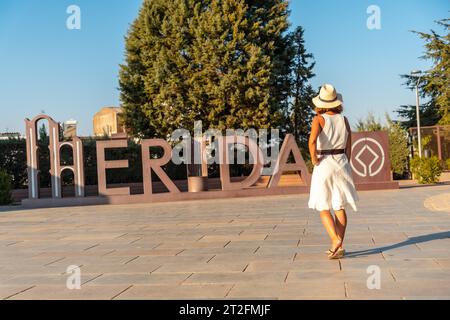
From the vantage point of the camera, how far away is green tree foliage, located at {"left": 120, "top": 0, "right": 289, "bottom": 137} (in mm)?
28781

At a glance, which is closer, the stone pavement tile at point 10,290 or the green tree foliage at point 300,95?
the stone pavement tile at point 10,290

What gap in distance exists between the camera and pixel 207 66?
29.2 meters

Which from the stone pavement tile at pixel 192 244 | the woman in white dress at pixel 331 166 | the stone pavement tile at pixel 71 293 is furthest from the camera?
the stone pavement tile at pixel 192 244

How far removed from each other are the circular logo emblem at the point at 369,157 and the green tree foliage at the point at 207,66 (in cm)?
836

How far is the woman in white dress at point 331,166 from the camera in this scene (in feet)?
23.6

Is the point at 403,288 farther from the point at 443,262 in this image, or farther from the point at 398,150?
the point at 398,150

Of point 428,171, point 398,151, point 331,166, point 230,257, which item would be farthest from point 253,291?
point 398,151

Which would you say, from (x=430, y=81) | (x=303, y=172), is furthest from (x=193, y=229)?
(x=430, y=81)

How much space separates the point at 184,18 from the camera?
1185 inches

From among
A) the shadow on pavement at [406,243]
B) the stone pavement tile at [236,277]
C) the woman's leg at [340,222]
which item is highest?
the woman's leg at [340,222]

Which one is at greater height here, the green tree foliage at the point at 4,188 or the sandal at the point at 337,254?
the green tree foliage at the point at 4,188

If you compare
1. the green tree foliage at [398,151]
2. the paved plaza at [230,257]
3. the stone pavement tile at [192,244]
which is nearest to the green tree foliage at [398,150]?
the green tree foliage at [398,151]

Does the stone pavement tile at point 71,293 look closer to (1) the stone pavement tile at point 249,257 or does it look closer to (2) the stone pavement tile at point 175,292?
(2) the stone pavement tile at point 175,292
